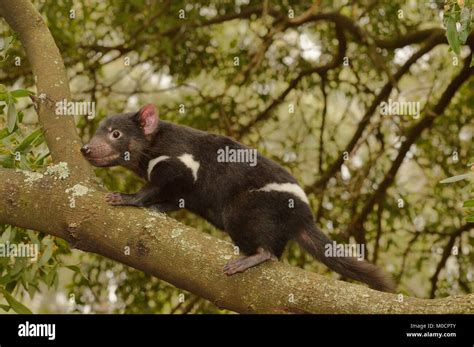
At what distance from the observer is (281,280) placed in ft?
9.72

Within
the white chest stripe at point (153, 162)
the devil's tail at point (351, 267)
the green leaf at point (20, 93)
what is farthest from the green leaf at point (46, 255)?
the devil's tail at point (351, 267)

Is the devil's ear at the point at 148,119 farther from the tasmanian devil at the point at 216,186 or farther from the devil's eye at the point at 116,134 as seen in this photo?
the devil's eye at the point at 116,134

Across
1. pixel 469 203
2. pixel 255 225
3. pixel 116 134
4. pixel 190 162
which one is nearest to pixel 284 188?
pixel 255 225

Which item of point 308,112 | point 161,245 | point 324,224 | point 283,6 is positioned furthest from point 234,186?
point 308,112

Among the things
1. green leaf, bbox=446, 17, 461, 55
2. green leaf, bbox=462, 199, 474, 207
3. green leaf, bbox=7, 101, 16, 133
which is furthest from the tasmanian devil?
green leaf, bbox=446, 17, 461, 55

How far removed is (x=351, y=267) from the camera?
3457mm

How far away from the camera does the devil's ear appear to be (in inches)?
166

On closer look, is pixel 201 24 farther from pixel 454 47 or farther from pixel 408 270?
pixel 454 47

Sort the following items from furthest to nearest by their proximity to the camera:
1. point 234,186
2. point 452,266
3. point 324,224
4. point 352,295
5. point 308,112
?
point 308,112
point 452,266
point 324,224
point 234,186
point 352,295

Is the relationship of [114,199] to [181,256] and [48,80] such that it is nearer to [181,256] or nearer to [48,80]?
[181,256]

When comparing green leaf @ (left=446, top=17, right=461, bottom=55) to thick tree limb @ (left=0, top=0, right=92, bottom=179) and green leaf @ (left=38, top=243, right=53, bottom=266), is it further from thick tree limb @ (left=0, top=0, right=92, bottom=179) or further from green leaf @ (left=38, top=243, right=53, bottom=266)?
green leaf @ (left=38, top=243, right=53, bottom=266)

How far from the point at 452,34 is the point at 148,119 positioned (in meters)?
1.86

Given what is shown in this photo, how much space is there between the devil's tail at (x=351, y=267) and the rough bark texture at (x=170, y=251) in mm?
503

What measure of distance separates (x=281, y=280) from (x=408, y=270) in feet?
11.4
